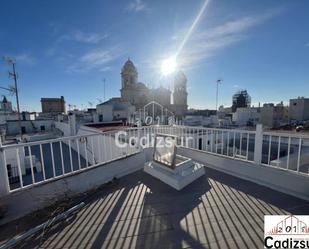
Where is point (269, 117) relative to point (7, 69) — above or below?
below

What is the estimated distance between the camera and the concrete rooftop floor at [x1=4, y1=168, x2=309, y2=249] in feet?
5.22

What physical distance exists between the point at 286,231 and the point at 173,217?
1.26 meters

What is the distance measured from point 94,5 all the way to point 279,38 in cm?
564

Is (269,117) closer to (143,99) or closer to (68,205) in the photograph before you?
(143,99)

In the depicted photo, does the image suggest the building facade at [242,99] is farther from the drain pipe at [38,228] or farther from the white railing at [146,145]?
the drain pipe at [38,228]

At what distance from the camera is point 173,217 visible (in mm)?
1955

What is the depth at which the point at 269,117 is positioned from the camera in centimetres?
1988

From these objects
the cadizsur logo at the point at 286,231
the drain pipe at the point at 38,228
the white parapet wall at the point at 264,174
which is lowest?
the cadizsur logo at the point at 286,231

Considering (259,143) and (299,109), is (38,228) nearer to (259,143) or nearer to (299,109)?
(259,143)

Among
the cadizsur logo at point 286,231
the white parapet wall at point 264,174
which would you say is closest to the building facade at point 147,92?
the white parapet wall at point 264,174

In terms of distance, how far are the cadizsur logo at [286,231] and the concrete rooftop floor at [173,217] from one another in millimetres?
75

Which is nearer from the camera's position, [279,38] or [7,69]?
[279,38]

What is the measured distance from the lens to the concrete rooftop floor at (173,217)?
1591 millimetres

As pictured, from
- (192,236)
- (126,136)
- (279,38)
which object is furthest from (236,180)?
(279,38)
